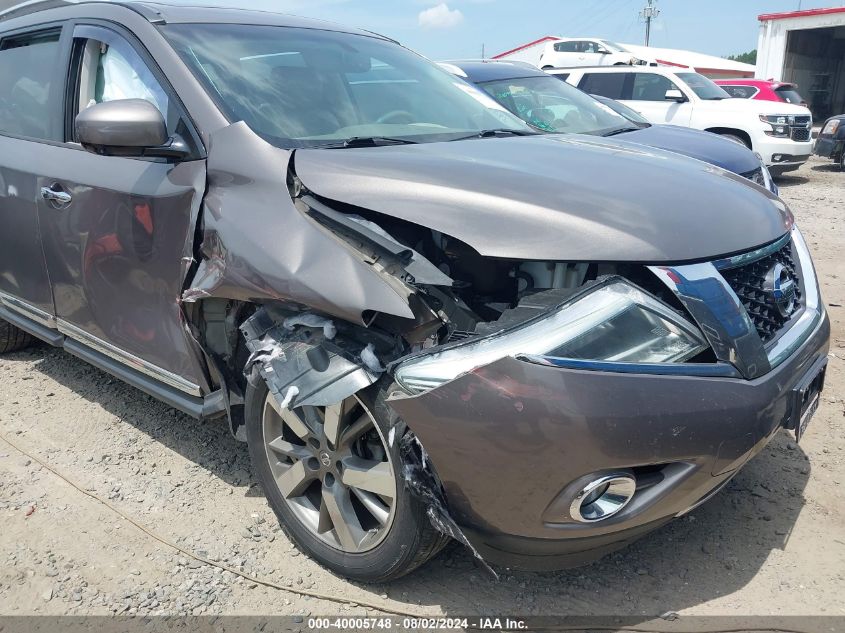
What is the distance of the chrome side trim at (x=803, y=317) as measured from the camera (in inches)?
82.0

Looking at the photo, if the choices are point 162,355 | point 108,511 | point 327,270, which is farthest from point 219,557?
point 327,270

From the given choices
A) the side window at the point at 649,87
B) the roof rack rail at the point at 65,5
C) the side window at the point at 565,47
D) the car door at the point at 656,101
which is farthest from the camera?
the side window at the point at 565,47

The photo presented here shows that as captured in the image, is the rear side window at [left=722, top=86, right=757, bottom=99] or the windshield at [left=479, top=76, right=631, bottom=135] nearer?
the windshield at [left=479, top=76, right=631, bottom=135]

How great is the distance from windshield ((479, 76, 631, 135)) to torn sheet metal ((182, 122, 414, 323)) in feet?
14.8

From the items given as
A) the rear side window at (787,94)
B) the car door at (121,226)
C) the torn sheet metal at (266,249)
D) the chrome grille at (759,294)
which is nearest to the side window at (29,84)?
the car door at (121,226)

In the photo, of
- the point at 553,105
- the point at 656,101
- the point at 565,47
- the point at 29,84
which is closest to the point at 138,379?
the point at 29,84

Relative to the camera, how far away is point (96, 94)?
10.2 feet

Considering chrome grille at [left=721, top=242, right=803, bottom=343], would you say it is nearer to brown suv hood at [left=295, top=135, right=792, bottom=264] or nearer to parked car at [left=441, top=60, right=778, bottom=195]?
brown suv hood at [left=295, top=135, right=792, bottom=264]

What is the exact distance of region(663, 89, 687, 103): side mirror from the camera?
1074 cm

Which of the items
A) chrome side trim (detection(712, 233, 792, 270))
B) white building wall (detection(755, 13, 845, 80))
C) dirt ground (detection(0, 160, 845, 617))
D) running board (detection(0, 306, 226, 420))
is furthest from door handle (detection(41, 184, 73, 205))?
white building wall (detection(755, 13, 845, 80))

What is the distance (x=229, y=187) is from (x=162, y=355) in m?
0.76

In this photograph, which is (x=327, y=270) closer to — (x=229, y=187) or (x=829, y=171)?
(x=229, y=187)

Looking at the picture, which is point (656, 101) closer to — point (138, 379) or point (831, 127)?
point (831, 127)

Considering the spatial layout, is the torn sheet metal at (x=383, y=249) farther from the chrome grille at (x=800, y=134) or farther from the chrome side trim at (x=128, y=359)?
the chrome grille at (x=800, y=134)
